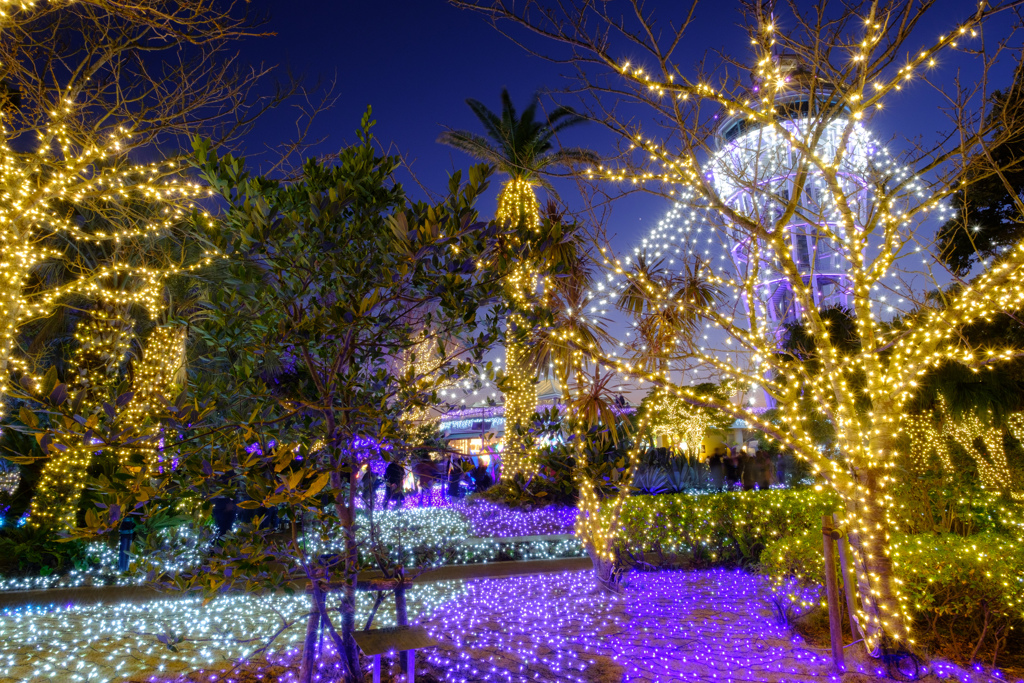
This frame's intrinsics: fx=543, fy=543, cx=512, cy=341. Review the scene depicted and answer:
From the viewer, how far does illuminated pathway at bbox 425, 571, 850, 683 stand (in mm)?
3902

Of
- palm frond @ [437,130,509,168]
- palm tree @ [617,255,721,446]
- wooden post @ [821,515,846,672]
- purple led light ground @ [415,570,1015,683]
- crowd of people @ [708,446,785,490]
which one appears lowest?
purple led light ground @ [415,570,1015,683]

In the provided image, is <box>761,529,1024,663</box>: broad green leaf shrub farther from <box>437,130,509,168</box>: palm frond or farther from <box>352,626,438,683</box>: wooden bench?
<box>437,130,509,168</box>: palm frond

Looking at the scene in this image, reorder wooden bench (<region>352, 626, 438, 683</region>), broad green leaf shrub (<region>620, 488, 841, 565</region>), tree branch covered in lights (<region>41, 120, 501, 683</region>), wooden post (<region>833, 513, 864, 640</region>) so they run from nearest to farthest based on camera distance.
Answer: tree branch covered in lights (<region>41, 120, 501, 683</region>) → wooden bench (<region>352, 626, 438, 683</region>) → wooden post (<region>833, 513, 864, 640</region>) → broad green leaf shrub (<region>620, 488, 841, 565</region>)

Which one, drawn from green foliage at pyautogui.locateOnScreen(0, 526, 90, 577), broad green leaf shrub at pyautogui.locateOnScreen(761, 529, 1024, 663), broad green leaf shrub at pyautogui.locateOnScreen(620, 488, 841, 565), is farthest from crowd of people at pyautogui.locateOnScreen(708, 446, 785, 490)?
green foliage at pyautogui.locateOnScreen(0, 526, 90, 577)

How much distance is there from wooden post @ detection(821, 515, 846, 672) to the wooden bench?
3079mm

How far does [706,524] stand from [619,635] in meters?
3.38

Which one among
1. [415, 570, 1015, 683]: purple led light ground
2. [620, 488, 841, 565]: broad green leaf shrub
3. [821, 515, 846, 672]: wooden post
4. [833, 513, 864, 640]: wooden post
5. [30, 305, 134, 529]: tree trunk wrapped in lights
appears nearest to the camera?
[415, 570, 1015, 683]: purple led light ground

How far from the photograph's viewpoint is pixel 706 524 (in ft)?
25.2

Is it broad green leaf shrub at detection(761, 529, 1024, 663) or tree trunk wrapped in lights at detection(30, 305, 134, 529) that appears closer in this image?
broad green leaf shrub at detection(761, 529, 1024, 663)

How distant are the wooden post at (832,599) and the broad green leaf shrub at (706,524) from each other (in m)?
3.60

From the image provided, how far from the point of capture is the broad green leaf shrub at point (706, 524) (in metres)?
7.57

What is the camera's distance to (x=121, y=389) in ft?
6.73

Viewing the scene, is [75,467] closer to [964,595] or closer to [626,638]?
[626,638]

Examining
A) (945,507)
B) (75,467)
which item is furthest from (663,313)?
(75,467)
